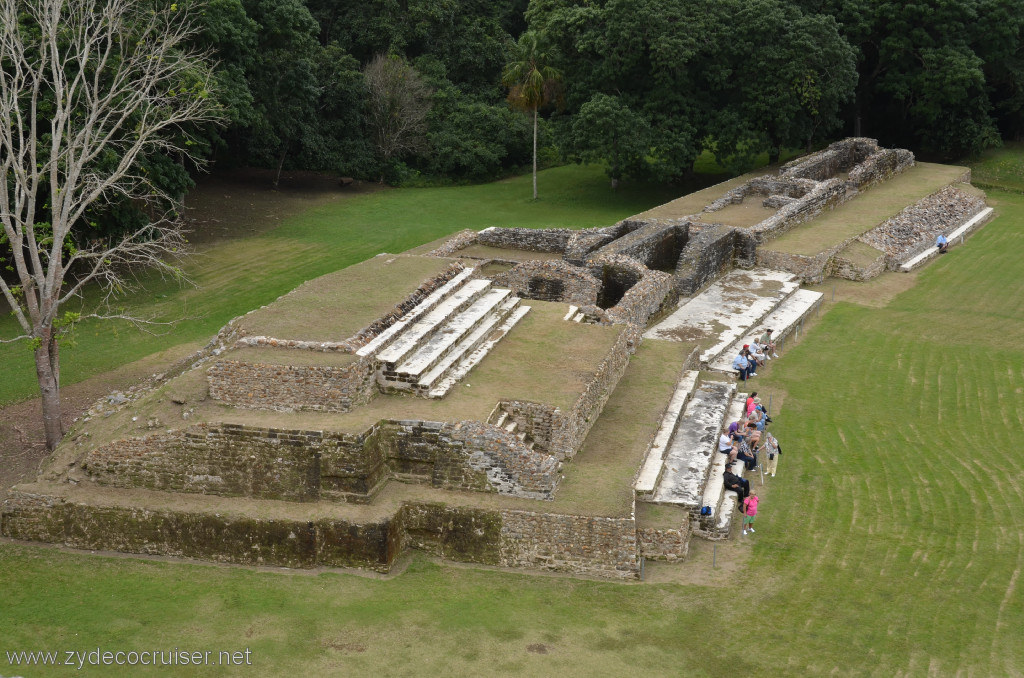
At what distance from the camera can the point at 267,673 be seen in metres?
11.2

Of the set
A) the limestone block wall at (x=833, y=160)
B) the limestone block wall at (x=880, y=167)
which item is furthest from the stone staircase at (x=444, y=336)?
the limestone block wall at (x=880, y=167)

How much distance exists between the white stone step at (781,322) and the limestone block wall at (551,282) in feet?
9.35

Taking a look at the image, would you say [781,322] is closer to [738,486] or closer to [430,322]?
[738,486]

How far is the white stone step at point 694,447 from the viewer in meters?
14.5

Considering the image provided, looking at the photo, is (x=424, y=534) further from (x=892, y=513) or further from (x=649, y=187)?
(x=649, y=187)

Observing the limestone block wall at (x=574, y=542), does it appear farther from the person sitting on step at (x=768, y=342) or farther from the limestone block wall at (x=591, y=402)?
the person sitting on step at (x=768, y=342)

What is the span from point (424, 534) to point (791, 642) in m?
4.70

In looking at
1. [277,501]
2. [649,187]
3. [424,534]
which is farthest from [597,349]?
[649,187]

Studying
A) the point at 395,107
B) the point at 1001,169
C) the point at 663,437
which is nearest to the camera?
the point at 663,437

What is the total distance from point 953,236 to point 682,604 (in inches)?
843

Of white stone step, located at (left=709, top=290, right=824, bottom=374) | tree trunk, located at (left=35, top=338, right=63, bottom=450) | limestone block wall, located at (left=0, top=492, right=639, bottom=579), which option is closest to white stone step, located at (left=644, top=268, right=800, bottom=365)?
white stone step, located at (left=709, top=290, right=824, bottom=374)

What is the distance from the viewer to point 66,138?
19875 millimetres

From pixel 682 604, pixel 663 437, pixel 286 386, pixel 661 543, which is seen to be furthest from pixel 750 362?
pixel 286 386

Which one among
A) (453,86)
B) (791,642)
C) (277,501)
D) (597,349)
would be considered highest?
(453,86)
